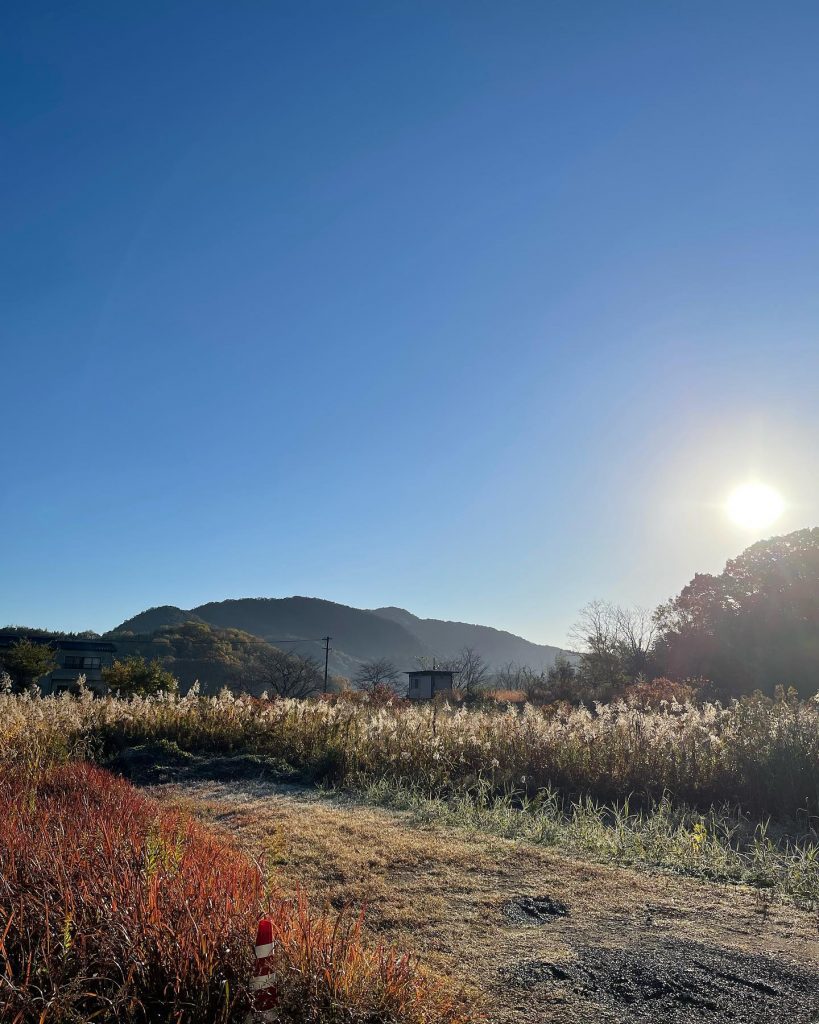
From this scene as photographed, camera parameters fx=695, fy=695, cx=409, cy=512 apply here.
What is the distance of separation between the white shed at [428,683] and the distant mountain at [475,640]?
7647cm

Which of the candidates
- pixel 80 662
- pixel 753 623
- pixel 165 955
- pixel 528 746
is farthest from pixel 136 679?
pixel 80 662

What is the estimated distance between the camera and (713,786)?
752 cm

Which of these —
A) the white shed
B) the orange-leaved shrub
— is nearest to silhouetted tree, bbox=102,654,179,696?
the white shed

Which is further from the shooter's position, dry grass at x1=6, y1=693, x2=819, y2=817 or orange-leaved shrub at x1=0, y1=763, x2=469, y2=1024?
dry grass at x1=6, y1=693, x2=819, y2=817

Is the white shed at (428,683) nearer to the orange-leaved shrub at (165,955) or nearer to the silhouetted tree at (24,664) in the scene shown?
the silhouetted tree at (24,664)

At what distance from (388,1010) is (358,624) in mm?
113592

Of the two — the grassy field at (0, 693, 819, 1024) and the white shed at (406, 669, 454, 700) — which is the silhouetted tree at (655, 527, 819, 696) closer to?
the white shed at (406, 669, 454, 700)

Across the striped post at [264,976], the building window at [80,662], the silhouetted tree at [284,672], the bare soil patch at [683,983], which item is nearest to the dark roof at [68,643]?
the building window at [80,662]

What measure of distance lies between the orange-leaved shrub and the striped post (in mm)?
176

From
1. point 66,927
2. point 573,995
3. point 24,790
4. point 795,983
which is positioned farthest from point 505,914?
point 24,790

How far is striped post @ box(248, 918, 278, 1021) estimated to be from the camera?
1.96 metres

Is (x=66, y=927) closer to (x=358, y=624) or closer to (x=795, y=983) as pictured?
(x=795, y=983)

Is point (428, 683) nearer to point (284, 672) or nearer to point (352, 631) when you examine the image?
point (284, 672)

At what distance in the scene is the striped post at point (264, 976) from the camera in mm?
1961
